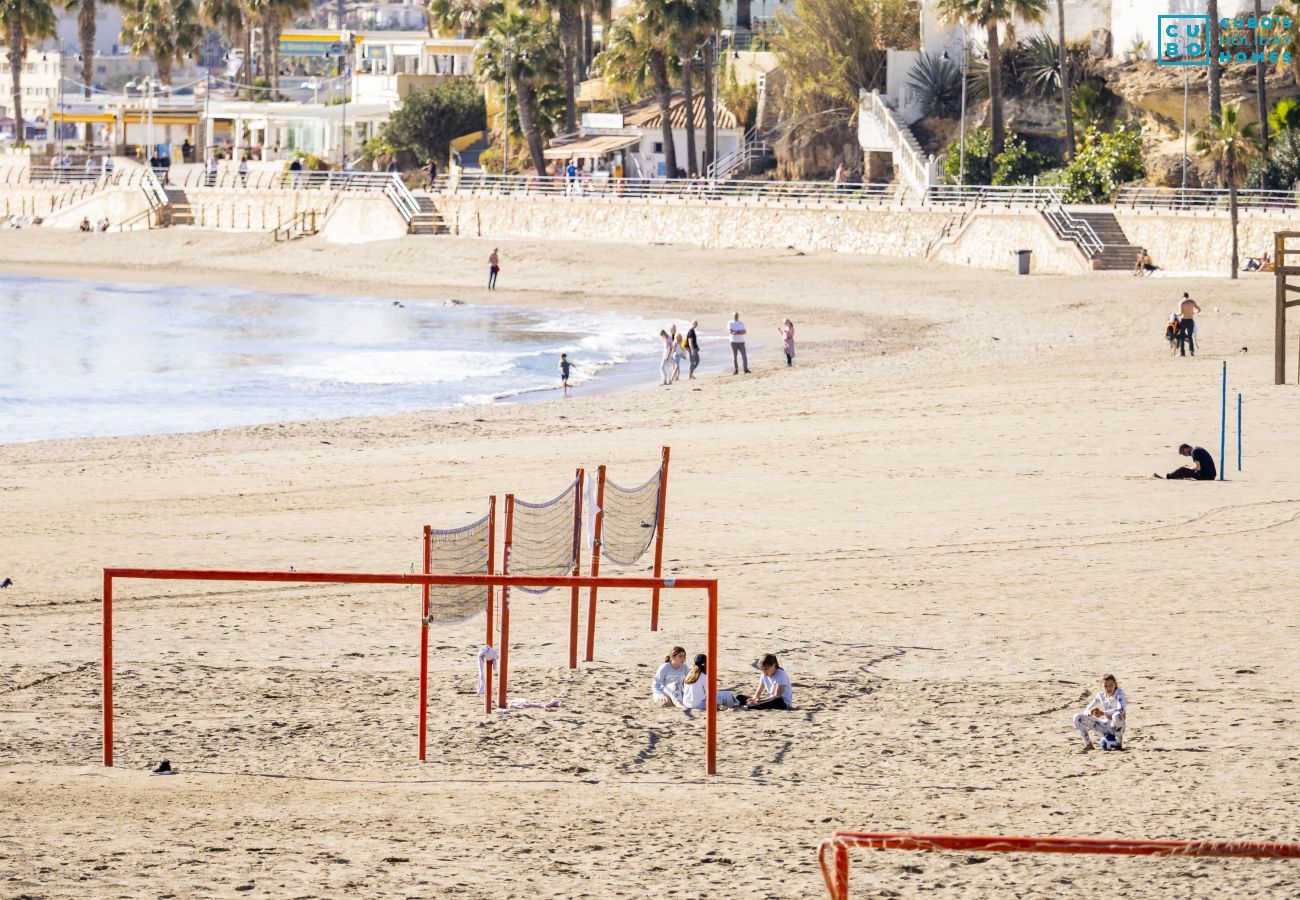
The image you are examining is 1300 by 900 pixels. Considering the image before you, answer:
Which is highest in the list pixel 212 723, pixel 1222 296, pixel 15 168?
pixel 15 168

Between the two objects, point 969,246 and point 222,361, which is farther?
point 969,246

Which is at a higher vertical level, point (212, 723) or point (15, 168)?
point (15, 168)

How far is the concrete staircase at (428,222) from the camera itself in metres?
67.2

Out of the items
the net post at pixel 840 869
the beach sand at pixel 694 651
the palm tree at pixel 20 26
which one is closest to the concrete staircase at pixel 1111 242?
the beach sand at pixel 694 651

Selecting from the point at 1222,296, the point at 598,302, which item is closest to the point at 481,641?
the point at 1222,296

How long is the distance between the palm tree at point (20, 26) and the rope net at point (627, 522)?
80.4 m

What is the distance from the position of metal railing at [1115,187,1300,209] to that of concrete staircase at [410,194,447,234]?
2601cm

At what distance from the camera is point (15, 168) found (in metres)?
86.7

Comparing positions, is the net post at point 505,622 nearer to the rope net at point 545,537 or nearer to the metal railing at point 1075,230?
the rope net at point 545,537

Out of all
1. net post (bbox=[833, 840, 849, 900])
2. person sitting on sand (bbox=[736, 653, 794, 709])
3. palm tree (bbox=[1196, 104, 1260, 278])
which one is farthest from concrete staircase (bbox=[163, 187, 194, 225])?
net post (bbox=[833, 840, 849, 900])

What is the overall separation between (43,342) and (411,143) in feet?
132

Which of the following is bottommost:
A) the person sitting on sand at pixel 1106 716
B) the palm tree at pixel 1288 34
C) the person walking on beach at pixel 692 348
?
the person sitting on sand at pixel 1106 716

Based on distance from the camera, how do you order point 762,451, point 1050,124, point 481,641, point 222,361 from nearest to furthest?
1. point 481,641
2. point 762,451
3. point 222,361
4. point 1050,124

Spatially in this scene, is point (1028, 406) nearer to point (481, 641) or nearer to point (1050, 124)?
point (481, 641)
